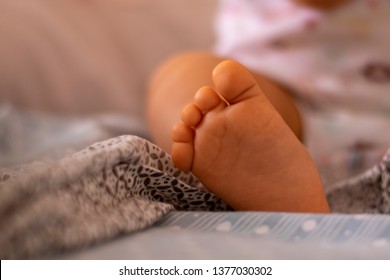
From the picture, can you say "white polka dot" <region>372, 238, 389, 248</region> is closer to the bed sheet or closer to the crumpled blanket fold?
the bed sheet

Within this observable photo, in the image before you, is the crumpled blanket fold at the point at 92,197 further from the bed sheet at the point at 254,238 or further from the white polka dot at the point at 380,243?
the white polka dot at the point at 380,243

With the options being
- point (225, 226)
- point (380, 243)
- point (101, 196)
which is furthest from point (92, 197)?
point (380, 243)

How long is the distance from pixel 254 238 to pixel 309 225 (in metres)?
0.05

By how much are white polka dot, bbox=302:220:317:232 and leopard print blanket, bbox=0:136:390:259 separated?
107mm

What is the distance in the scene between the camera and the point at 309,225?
1.62ft

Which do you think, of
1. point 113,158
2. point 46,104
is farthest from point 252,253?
point 46,104

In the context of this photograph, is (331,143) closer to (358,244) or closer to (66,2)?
(358,244)

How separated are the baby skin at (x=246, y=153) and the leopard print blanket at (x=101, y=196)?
0.10 feet

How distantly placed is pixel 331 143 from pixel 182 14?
53 centimetres

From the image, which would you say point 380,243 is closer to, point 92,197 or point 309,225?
point 309,225

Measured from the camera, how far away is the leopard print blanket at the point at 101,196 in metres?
0.42

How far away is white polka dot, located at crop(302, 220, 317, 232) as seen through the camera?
489 mm

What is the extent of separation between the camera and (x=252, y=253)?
0.45m

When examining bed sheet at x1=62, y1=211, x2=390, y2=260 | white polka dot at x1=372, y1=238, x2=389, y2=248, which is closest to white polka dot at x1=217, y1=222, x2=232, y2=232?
bed sheet at x1=62, y1=211, x2=390, y2=260
